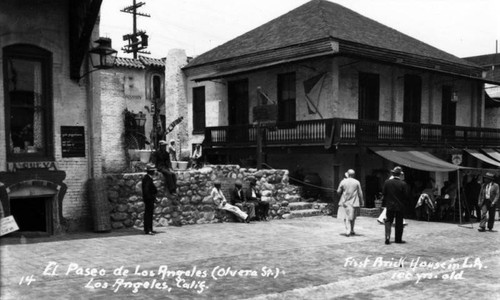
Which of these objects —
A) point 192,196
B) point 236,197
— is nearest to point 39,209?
point 192,196

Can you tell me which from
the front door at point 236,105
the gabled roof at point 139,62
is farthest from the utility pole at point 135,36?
the front door at point 236,105

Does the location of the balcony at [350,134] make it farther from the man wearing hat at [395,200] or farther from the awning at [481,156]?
the man wearing hat at [395,200]

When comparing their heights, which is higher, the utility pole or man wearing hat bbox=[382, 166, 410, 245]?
the utility pole

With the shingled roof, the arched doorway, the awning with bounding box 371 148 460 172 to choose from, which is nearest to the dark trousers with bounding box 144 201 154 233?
the arched doorway

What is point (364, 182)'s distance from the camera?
22375mm

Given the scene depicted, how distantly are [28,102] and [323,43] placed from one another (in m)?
12.5

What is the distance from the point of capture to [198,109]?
2839cm

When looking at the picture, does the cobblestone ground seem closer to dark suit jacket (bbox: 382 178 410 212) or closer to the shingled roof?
dark suit jacket (bbox: 382 178 410 212)

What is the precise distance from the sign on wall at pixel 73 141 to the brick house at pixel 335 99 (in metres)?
8.30

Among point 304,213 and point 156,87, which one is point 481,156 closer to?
point 304,213

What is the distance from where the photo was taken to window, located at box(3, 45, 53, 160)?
39.1ft

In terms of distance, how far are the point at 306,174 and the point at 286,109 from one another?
3502 mm

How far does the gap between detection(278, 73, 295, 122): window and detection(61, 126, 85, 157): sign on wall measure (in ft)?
39.5

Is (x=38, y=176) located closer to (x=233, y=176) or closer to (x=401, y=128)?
(x=233, y=176)
